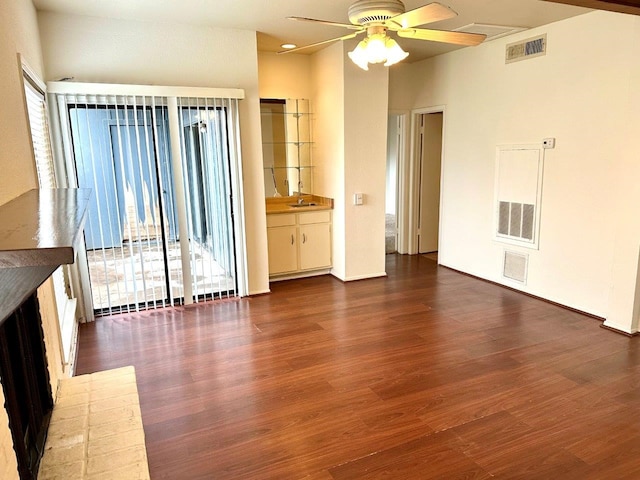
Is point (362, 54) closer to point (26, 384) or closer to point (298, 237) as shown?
point (26, 384)

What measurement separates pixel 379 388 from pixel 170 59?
3.48 metres

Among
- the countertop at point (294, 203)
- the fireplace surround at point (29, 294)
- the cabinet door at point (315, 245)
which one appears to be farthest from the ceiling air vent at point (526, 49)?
the fireplace surround at point (29, 294)

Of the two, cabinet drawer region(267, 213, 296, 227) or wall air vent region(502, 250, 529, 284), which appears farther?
cabinet drawer region(267, 213, 296, 227)

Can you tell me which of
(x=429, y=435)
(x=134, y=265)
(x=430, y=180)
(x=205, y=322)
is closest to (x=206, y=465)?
(x=429, y=435)

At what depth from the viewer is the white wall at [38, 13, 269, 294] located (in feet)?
12.4

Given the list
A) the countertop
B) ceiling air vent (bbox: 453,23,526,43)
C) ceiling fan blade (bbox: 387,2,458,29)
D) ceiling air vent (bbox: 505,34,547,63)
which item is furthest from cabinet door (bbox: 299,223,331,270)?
ceiling fan blade (bbox: 387,2,458,29)

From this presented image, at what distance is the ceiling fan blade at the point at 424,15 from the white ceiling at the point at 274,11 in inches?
47.2

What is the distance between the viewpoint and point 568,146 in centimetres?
408

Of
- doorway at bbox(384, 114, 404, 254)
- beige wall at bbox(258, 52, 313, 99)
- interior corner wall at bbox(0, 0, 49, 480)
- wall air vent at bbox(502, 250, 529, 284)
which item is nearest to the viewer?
interior corner wall at bbox(0, 0, 49, 480)

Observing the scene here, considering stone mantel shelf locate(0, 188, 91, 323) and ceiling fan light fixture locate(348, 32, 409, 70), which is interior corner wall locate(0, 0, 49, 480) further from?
ceiling fan light fixture locate(348, 32, 409, 70)

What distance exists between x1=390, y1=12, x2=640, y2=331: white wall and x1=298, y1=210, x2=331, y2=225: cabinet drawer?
1.71 meters

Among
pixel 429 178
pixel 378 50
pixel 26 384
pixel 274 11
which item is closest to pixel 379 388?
pixel 26 384

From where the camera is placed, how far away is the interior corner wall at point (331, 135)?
4.93 meters

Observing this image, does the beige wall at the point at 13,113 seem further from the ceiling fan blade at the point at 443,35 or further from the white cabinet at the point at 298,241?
the white cabinet at the point at 298,241
